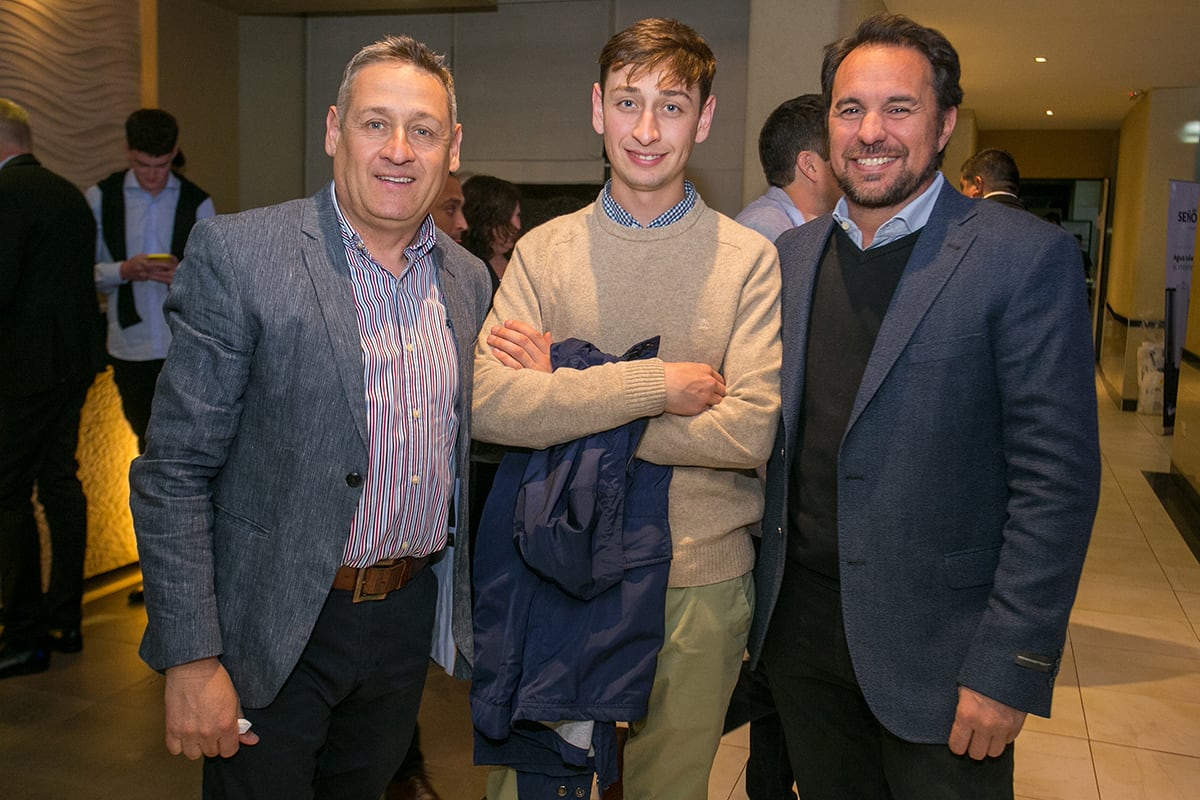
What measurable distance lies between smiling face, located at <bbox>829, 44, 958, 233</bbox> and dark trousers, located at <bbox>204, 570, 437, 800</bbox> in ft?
3.59

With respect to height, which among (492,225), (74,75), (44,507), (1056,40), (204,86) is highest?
(1056,40)

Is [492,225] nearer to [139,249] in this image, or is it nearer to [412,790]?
[139,249]

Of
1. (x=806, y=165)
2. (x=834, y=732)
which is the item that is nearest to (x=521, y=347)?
(x=834, y=732)

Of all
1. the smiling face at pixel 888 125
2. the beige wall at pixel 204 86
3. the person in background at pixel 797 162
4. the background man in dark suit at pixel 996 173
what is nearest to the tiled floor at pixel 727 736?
the person in background at pixel 797 162

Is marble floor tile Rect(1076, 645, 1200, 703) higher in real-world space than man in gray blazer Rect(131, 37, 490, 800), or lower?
lower

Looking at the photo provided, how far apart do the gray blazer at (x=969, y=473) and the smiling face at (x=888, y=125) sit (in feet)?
0.30

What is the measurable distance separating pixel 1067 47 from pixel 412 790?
385 inches

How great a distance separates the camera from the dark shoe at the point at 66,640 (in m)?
4.13

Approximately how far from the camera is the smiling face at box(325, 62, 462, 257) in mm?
1766

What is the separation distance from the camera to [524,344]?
182 cm

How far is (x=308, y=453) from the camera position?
1670 mm

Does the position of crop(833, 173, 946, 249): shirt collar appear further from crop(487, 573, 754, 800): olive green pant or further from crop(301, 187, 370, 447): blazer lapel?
crop(301, 187, 370, 447): blazer lapel

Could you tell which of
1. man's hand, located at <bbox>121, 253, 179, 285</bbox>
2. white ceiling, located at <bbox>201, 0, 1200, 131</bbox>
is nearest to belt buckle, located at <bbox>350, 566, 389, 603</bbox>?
man's hand, located at <bbox>121, 253, 179, 285</bbox>

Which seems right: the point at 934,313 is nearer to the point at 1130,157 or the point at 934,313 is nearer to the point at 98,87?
the point at 98,87
